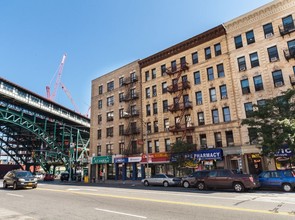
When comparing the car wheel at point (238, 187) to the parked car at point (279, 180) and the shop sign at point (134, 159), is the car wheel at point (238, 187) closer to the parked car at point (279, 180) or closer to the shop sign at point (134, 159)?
the parked car at point (279, 180)

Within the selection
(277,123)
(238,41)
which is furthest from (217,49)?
(277,123)

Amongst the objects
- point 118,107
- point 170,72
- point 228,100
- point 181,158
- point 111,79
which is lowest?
point 181,158

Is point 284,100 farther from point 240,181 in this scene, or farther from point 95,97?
point 95,97

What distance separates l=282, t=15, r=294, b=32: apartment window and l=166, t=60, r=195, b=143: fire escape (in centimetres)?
1279

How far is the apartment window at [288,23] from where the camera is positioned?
25.3 m

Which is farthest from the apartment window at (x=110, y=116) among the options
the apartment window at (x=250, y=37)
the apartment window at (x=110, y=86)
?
the apartment window at (x=250, y=37)

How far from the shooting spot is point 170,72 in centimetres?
3412

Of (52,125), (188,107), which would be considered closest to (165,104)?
(188,107)

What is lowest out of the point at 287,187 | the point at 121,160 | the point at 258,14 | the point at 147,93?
the point at 287,187

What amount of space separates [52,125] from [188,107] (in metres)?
45.9

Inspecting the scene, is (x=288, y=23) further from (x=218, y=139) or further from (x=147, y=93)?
(x=147, y=93)

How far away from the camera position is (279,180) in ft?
57.2

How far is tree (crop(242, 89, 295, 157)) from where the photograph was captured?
17750 mm

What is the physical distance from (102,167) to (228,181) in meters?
27.3
